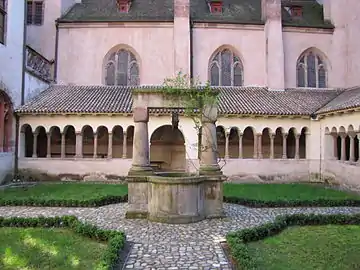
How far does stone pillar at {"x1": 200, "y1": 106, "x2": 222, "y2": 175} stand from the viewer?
1114cm

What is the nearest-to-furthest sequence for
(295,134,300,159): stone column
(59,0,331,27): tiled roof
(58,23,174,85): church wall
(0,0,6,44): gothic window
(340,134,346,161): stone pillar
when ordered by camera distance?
(0,0,6,44): gothic window, (340,134,346,161): stone pillar, (295,134,300,159): stone column, (58,23,174,85): church wall, (59,0,331,27): tiled roof

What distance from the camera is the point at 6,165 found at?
18.9 metres

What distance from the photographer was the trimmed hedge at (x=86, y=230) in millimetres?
6876

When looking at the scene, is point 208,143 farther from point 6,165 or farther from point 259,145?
point 6,165

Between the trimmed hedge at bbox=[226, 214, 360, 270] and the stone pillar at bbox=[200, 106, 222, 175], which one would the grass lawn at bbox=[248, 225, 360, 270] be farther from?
the stone pillar at bbox=[200, 106, 222, 175]

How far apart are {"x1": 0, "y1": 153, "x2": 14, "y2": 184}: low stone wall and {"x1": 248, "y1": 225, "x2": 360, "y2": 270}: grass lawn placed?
14715mm

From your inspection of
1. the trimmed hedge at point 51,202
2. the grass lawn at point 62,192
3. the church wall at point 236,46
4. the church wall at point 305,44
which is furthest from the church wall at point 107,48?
the trimmed hedge at point 51,202

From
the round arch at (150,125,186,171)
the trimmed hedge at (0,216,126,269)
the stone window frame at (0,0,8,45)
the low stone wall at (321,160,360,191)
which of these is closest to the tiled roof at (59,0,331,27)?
the stone window frame at (0,0,8,45)

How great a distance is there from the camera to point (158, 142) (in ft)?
75.8

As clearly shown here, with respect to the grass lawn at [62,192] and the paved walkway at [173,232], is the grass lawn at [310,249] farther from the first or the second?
the grass lawn at [62,192]

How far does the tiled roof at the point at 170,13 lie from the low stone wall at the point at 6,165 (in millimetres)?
10271

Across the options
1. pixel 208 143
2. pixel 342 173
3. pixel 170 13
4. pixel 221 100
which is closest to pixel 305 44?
pixel 221 100

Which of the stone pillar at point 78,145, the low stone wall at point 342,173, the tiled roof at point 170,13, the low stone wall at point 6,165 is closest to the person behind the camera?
the low stone wall at point 342,173

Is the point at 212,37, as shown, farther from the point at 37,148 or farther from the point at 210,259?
the point at 210,259
